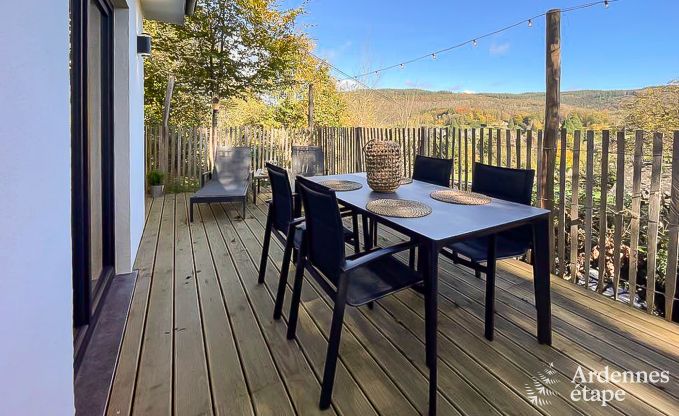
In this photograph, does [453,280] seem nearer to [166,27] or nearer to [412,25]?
[166,27]

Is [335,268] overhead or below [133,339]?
overhead

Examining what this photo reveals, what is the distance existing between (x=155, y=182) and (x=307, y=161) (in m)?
2.68

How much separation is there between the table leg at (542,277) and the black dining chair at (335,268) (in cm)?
68

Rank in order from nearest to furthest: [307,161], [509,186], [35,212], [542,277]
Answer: [35,212]
[542,277]
[509,186]
[307,161]

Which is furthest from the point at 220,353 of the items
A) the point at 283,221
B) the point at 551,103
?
the point at 551,103

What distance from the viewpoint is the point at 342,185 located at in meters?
2.75

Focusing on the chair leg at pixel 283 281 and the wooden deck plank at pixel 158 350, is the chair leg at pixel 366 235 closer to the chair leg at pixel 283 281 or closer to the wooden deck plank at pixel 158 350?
the chair leg at pixel 283 281

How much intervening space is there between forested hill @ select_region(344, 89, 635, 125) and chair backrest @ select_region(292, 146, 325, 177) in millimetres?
3088

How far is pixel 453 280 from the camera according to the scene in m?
2.81

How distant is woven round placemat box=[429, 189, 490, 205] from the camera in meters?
2.22

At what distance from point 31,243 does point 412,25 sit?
12.5 metres

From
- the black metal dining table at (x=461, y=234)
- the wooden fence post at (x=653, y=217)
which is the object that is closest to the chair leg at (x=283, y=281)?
the black metal dining table at (x=461, y=234)

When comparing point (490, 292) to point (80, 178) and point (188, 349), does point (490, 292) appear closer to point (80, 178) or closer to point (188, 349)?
point (188, 349)

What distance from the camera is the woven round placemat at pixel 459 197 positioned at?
2.22 m
